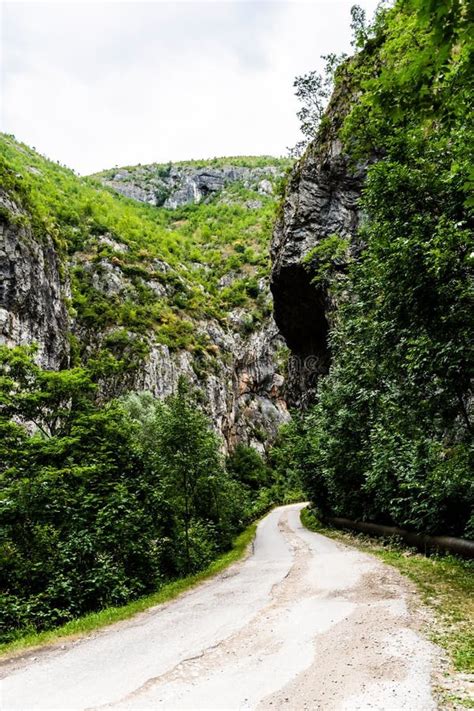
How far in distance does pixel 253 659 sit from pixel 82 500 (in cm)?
707

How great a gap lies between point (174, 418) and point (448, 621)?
33.3 ft

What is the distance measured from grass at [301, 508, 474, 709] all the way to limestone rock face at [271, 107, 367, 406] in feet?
57.8

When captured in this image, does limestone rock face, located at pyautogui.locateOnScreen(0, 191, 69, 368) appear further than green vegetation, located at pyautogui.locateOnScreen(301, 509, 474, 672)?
Yes

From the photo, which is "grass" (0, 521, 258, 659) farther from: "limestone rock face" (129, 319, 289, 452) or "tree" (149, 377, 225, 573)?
"limestone rock face" (129, 319, 289, 452)

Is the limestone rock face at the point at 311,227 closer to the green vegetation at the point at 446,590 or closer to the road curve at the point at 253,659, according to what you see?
the green vegetation at the point at 446,590

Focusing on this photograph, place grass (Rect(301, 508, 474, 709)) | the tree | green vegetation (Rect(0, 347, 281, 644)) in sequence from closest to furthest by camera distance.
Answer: grass (Rect(301, 508, 474, 709))
green vegetation (Rect(0, 347, 281, 644))
the tree

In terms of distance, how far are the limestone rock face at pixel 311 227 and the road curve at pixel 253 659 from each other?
817 inches

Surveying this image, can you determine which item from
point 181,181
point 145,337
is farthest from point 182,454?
point 181,181

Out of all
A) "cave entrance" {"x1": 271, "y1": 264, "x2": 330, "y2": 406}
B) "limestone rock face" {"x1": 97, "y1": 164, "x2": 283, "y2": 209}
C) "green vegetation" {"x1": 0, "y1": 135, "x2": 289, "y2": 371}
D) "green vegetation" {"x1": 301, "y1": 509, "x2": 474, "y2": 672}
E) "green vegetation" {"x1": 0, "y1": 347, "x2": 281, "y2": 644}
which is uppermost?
"limestone rock face" {"x1": 97, "y1": 164, "x2": 283, "y2": 209}

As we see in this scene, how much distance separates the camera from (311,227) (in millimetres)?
29422

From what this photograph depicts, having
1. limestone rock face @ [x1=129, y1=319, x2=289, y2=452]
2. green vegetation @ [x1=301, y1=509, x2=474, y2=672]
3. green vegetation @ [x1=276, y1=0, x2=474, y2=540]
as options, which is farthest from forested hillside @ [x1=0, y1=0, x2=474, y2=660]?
limestone rock face @ [x1=129, y1=319, x2=289, y2=452]

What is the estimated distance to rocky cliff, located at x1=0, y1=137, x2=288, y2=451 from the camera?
99.9ft

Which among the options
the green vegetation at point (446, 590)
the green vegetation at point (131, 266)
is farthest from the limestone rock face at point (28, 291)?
the green vegetation at point (446, 590)

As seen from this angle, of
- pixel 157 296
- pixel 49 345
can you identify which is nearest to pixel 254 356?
pixel 157 296
